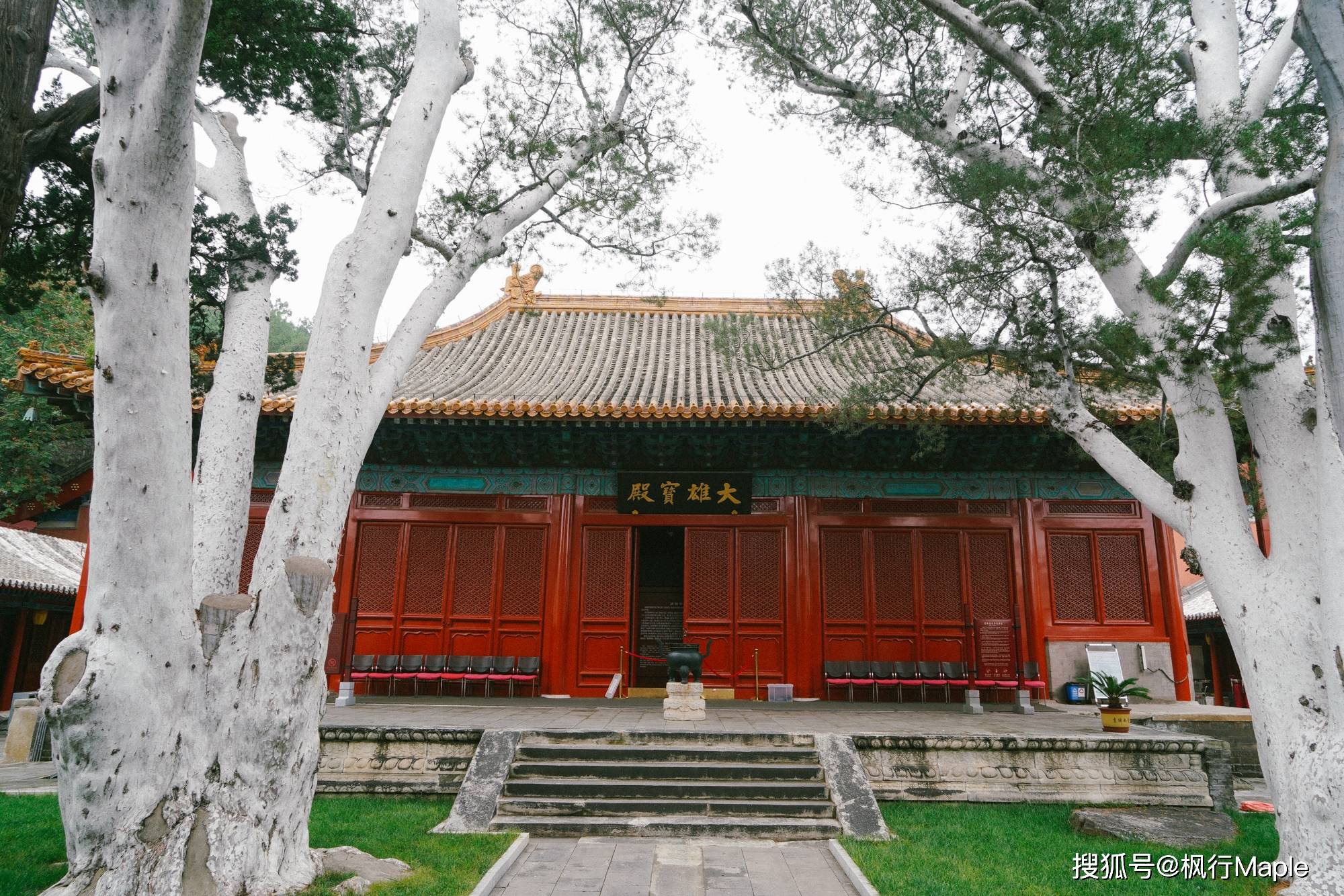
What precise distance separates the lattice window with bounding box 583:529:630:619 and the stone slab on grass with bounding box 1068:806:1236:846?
4.86 meters

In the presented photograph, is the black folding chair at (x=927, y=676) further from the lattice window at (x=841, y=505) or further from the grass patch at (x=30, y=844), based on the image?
the grass patch at (x=30, y=844)

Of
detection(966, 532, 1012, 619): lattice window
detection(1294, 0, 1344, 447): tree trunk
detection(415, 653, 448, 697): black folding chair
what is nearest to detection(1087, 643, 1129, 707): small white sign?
detection(966, 532, 1012, 619): lattice window

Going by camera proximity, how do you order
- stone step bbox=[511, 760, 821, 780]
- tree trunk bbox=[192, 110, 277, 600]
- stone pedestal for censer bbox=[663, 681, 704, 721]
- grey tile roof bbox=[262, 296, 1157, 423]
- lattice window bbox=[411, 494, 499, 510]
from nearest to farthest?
tree trunk bbox=[192, 110, 277, 600], stone step bbox=[511, 760, 821, 780], stone pedestal for censer bbox=[663, 681, 704, 721], grey tile roof bbox=[262, 296, 1157, 423], lattice window bbox=[411, 494, 499, 510]

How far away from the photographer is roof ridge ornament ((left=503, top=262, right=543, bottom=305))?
1116cm

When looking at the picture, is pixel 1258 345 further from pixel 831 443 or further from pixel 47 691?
pixel 47 691

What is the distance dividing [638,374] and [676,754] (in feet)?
16.9

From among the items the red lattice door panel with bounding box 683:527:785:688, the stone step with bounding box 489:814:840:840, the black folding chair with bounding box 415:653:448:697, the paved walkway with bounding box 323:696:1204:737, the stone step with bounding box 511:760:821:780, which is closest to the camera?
the stone step with bounding box 489:814:840:840

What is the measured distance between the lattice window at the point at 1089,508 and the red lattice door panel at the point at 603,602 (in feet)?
15.6

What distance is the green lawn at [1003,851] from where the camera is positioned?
11.8ft

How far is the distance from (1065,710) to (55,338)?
18463 mm

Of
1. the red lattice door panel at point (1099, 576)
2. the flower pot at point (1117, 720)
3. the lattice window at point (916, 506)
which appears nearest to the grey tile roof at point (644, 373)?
the lattice window at point (916, 506)

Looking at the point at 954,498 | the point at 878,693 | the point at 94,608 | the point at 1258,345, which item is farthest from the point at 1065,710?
the point at 94,608

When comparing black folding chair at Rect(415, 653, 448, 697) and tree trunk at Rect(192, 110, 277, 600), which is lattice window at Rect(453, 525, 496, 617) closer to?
black folding chair at Rect(415, 653, 448, 697)

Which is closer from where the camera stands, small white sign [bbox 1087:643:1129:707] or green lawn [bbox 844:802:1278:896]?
green lawn [bbox 844:802:1278:896]
